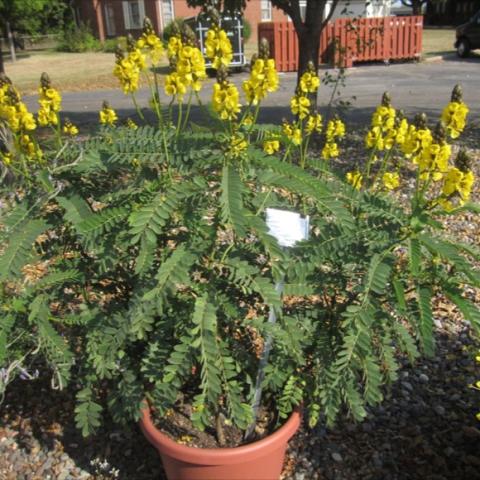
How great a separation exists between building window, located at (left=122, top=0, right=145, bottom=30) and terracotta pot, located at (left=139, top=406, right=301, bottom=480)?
105 feet

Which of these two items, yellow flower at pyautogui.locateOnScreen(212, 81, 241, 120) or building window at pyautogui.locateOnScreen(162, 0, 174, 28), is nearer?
yellow flower at pyautogui.locateOnScreen(212, 81, 241, 120)

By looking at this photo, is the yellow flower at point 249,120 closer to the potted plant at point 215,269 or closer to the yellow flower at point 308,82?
the potted plant at point 215,269

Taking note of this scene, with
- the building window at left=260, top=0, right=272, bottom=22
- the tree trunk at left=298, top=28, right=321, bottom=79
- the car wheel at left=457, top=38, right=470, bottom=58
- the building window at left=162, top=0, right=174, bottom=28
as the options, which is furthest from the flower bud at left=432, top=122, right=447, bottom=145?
the building window at left=260, top=0, right=272, bottom=22

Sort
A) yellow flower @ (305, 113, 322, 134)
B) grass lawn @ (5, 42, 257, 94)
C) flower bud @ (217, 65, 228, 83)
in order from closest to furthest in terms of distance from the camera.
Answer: flower bud @ (217, 65, 228, 83) → yellow flower @ (305, 113, 322, 134) → grass lawn @ (5, 42, 257, 94)

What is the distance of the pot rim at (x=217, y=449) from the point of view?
227cm

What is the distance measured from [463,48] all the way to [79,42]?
2051 centimetres

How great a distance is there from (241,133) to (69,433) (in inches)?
77.5

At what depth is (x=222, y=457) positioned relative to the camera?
7.43 feet

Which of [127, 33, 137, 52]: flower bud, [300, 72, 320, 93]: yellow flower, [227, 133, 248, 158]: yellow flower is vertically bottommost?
[227, 133, 248, 158]: yellow flower

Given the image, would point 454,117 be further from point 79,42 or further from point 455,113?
point 79,42

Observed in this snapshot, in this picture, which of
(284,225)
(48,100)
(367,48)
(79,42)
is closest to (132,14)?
(79,42)

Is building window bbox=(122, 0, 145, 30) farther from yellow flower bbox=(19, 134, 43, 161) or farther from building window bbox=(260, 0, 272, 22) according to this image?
yellow flower bbox=(19, 134, 43, 161)

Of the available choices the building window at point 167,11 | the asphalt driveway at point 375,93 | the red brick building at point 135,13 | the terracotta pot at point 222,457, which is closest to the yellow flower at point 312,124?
the terracotta pot at point 222,457

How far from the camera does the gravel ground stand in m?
2.71
